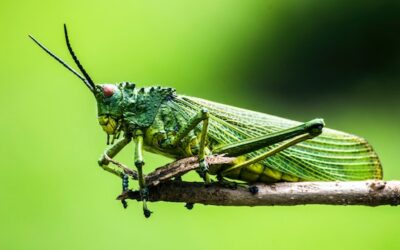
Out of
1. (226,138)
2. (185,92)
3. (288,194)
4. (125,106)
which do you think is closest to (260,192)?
(288,194)

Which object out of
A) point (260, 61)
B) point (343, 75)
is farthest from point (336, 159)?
point (343, 75)

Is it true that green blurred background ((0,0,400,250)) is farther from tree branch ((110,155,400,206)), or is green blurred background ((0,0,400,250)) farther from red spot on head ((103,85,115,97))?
red spot on head ((103,85,115,97))

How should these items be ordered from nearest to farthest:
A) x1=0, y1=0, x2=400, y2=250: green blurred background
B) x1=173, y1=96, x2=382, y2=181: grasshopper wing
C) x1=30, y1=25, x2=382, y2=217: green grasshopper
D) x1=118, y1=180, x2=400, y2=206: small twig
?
x1=118, y1=180, x2=400, y2=206: small twig
x1=30, y1=25, x2=382, y2=217: green grasshopper
x1=173, y1=96, x2=382, y2=181: grasshopper wing
x1=0, y1=0, x2=400, y2=250: green blurred background

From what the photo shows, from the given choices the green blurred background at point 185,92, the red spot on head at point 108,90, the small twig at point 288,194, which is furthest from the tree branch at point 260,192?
the green blurred background at point 185,92

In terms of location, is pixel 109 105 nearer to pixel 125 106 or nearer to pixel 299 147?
pixel 125 106

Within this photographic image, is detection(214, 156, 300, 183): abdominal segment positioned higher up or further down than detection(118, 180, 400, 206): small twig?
higher up

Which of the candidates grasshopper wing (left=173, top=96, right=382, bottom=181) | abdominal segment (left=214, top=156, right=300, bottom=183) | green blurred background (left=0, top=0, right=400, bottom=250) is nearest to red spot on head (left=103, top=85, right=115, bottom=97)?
grasshopper wing (left=173, top=96, right=382, bottom=181)
